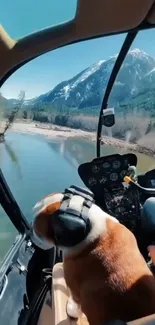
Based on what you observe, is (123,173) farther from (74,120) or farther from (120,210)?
(74,120)

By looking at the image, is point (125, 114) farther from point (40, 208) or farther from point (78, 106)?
point (40, 208)

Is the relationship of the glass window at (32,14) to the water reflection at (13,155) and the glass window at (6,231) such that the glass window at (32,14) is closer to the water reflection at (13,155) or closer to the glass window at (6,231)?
the water reflection at (13,155)

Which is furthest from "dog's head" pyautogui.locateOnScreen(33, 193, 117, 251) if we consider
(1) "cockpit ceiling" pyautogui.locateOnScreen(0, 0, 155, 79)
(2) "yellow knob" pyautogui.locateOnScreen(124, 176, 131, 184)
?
(2) "yellow knob" pyautogui.locateOnScreen(124, 176, 131, 184)

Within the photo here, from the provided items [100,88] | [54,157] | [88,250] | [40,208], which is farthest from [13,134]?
[88,250]

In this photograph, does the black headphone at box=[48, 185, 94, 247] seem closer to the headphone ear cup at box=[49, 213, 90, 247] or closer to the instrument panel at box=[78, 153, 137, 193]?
the headphone ear cup at box=[49, 213, 90, 247]

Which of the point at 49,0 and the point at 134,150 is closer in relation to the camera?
the point at 49,0
